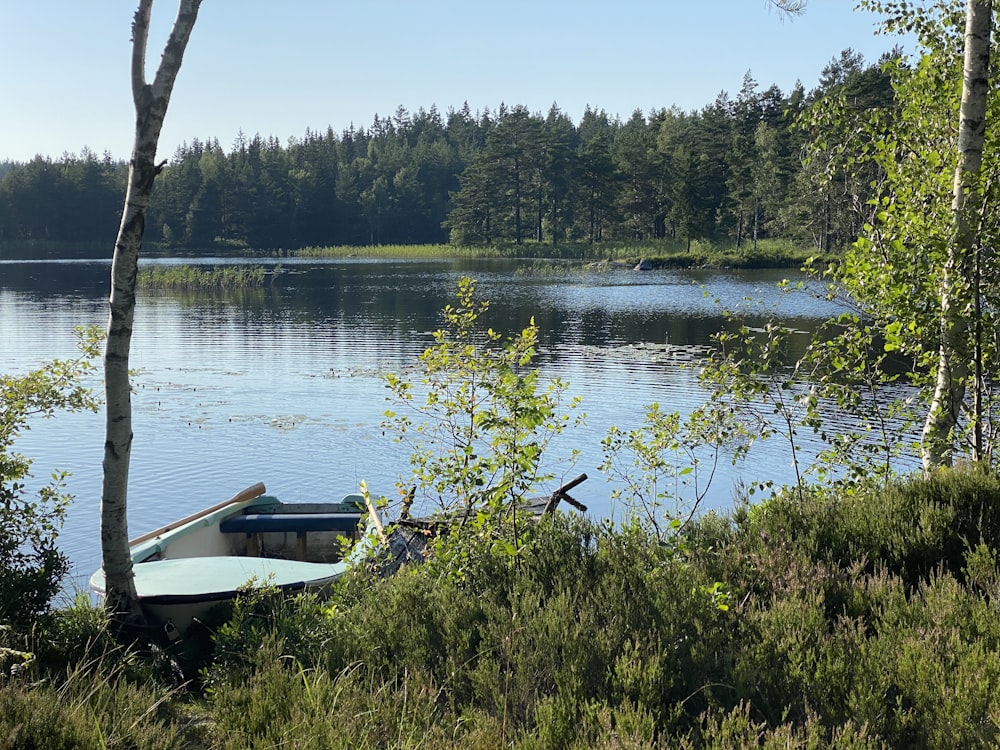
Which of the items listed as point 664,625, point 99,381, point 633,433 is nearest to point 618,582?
point 664,625

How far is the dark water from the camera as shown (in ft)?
46.0

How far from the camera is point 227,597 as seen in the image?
275 inches

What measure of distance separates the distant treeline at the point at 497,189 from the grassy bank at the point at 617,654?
5737cm

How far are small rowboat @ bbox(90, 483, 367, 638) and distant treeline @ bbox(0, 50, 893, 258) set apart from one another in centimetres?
5462

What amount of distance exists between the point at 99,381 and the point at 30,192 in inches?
4129

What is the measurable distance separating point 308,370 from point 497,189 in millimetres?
75713

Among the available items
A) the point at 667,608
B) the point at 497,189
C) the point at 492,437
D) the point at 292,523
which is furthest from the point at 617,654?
the point at 497,189

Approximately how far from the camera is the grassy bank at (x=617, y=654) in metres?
3.60

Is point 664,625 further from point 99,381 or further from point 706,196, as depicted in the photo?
point 706,196

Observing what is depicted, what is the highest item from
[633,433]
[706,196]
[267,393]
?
[706,196]

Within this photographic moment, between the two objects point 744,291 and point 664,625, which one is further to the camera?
point 744,291

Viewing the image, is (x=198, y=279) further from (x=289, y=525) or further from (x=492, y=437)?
(x=492, y=437)

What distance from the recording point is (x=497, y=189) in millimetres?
96500

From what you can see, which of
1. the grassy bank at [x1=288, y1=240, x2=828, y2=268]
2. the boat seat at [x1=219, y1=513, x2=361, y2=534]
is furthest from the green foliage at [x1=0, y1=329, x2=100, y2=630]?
the grassy bank at [x1=288, y1=240, x2=828, y2=268]
